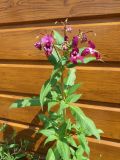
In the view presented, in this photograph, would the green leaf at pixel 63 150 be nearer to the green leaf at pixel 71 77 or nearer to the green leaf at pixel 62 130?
the green leaf at pixel 62 130

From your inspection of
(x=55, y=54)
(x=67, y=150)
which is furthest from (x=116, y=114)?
Answer: (x=55, y=54)

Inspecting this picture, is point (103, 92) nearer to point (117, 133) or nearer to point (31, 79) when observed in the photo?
point (117, 133)

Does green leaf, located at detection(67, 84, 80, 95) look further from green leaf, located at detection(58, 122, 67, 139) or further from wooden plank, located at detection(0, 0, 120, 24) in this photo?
wooden plank, located at detection(0, 0, 120, 24)

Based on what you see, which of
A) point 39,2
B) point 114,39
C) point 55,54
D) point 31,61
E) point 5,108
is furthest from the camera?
point 5,108

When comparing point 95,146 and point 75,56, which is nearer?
point 75,56

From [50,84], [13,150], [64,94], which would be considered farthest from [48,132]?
[13,150]

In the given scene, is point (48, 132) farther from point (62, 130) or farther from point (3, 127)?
point (3, 127)

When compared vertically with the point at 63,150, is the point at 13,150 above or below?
below

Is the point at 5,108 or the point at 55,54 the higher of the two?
the point at 55,54
